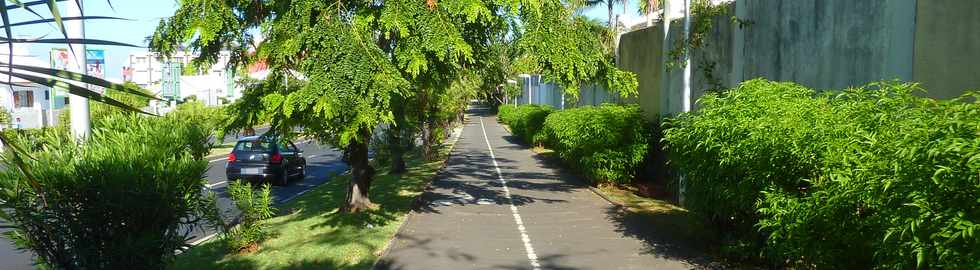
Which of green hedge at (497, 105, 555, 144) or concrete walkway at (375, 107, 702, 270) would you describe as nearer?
concrete walkway at (375, 107, 702, 270)

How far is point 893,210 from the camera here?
13.1 feet

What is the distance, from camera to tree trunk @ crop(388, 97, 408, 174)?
1146cm

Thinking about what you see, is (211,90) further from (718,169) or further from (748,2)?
(718,169)

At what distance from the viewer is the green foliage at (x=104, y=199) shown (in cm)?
505

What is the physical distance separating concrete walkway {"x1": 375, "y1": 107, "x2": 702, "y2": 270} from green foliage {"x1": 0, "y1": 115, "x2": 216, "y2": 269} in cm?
283

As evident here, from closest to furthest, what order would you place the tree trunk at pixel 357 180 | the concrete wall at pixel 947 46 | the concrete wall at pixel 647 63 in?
the concrete wall at pixel 947 46, the tree trunk at pixel 357 180, the concrete wall at pixel 647 63

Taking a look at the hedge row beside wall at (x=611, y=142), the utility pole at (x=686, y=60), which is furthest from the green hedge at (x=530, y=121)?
the utility pole at (x=686, y=60)

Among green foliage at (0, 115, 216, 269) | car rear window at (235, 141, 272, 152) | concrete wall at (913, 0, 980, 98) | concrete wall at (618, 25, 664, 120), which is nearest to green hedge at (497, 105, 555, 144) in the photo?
concrete wall at (618, 25, 664, 120)

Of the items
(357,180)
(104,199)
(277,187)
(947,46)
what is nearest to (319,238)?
(357,180)

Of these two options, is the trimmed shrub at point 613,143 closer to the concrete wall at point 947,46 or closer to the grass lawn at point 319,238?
the grass lawn at point 319,238

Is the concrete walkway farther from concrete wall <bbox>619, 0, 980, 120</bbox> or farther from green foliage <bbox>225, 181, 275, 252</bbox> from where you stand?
concrete wall <bbox>619, 0, 980, 120</bbox>

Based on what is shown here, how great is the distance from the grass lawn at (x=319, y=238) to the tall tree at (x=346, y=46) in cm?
137

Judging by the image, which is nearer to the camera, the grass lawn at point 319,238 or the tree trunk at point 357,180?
the grass lawn at point 319,238

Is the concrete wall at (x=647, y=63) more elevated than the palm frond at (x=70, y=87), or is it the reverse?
the concrete wall at (x=647, y=63)
